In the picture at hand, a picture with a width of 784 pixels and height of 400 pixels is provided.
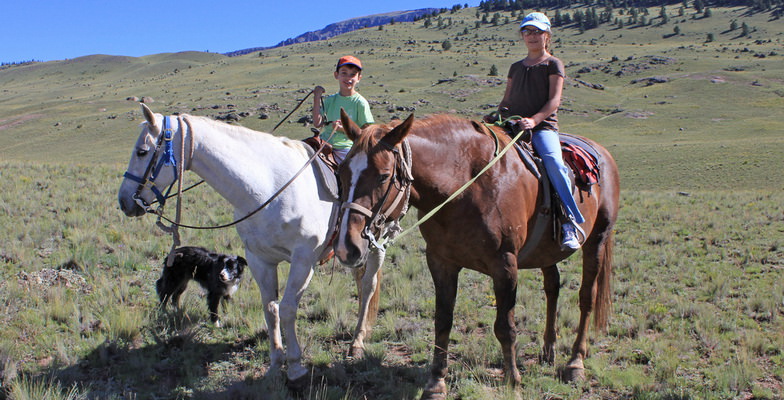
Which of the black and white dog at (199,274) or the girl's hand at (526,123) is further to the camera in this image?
the black and white dog at (199,274)

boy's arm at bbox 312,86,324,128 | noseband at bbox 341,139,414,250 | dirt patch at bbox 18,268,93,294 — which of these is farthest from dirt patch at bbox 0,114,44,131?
noseband at bbox 341,139,414,250

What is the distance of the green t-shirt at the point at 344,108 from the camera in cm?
539

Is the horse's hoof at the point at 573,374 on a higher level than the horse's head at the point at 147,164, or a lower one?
lower

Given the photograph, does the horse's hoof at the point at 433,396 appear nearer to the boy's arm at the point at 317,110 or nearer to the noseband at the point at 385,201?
the noseband at the point at 385,201

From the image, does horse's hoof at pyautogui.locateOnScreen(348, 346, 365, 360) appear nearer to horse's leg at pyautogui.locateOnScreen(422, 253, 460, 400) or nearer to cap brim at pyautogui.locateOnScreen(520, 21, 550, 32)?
horse's leg at pyautogui.locateOnScreen(422, 253, 460, 400)

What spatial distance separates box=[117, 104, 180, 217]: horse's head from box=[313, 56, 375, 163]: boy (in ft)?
5.48

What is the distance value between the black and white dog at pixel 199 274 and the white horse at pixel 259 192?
1.41 metres

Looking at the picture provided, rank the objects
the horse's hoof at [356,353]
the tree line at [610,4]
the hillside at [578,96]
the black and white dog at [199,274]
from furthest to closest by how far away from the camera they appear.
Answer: the tree line at [610,4], the hillside at [578,96], the black and white dog at [199,274], the horse's hoof at [356,353]

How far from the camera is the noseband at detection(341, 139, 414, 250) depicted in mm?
3148

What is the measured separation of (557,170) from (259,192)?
263 cm

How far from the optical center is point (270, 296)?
473 centimetres

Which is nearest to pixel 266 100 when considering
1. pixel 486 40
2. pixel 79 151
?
pixel 79 151

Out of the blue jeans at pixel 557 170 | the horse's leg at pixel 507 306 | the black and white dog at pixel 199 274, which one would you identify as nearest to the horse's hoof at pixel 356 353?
the horse's leg at pixel 507 306

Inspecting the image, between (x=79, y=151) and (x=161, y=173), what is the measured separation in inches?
1751
